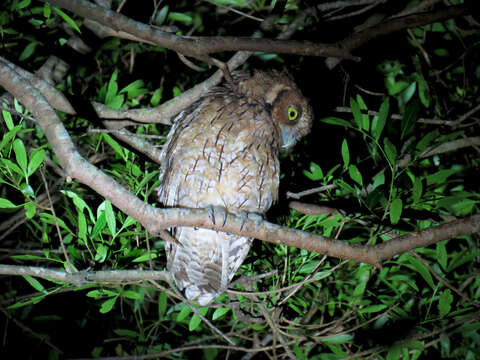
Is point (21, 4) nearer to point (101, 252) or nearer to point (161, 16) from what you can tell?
point (161, 16)

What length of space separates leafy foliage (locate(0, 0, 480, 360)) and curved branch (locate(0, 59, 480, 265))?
16 centimetres

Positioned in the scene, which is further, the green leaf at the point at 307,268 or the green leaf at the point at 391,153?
the green leaf at the point at 307,268

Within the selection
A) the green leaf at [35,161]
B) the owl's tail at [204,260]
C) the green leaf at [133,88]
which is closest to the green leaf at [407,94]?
the owl's tail at [204,260]

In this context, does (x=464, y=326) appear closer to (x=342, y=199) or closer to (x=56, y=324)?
(x=342, y=199)

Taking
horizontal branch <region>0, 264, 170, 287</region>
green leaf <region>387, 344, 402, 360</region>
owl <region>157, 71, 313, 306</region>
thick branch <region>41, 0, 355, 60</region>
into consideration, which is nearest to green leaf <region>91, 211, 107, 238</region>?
horizontal branch <region>0, 264, 170, 287</region>

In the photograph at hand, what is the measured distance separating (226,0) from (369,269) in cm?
160

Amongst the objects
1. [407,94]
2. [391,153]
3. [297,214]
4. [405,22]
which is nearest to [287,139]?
[297,214]

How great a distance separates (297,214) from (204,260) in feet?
1.93

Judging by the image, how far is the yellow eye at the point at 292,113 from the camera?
→ 1797 mm

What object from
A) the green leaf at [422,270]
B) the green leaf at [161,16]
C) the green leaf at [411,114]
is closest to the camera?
the green leaf at [411,114]

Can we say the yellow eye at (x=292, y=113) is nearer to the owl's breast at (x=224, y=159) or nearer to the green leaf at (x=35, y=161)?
the owl's breast at (x=224, y=159)

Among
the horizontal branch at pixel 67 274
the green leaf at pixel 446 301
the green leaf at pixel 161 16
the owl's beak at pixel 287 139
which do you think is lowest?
the horizontal branch at pixel 67 274

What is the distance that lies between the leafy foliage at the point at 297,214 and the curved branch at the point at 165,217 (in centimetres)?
16

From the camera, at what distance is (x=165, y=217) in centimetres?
111
